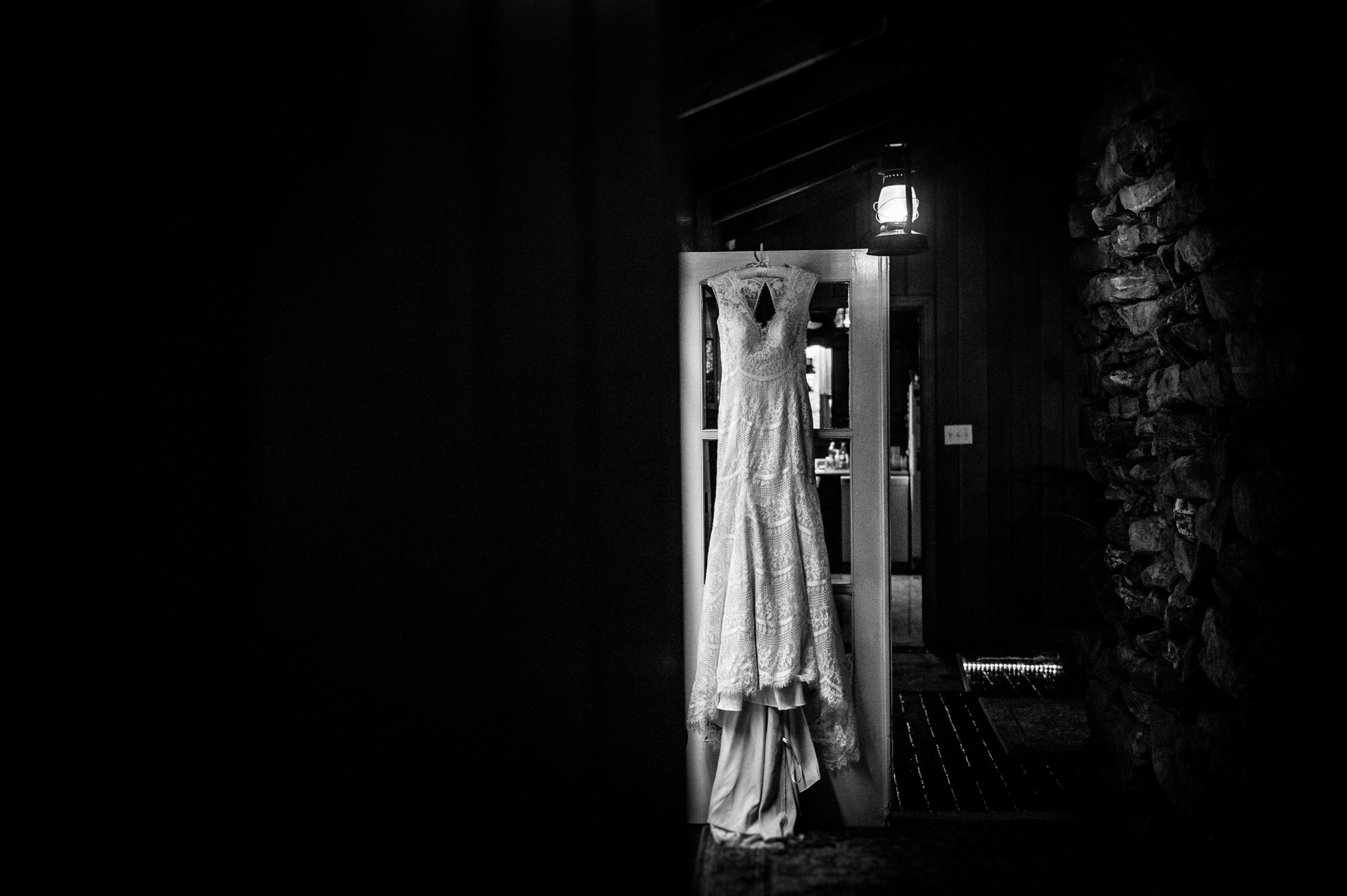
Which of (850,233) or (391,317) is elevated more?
(850,233)

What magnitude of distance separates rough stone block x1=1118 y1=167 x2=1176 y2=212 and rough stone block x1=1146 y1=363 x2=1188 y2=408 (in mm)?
481

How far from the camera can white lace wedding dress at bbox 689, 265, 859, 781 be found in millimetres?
2543

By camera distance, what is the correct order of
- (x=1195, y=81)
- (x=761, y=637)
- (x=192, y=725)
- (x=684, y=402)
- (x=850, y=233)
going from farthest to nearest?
1. (x=850, y=233)
2. (x=684, y=402)
3. (x=761, y=637)
4. (x=1195, y=81)
5. (x=192, y=725)

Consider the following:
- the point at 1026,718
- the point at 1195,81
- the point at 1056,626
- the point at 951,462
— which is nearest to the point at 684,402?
the point at 1195,81

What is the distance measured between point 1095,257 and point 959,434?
201 centimetres

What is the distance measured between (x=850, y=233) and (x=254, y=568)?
510cm

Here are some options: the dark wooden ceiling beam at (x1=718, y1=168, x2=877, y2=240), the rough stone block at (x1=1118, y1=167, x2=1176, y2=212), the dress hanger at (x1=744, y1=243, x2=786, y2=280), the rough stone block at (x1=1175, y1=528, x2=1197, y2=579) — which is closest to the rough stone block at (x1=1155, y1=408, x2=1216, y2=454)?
the rough stone block at (x1=1175, y1=528, x2=1197, y2=579)

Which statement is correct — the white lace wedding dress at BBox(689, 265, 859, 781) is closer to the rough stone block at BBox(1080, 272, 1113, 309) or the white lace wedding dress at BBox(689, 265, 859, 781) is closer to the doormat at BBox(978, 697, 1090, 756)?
the rough stone block at BBox(1080, 272, 1113, 309)

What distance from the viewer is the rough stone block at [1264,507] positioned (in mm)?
2010

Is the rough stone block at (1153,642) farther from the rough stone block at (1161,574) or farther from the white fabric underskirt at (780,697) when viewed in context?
the white fabric underskirt at (780,697)

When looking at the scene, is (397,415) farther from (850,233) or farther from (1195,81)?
(850,233)

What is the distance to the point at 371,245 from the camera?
199mm

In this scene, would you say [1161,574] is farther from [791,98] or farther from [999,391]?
[999,391]

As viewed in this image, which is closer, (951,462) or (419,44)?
(419,44)
